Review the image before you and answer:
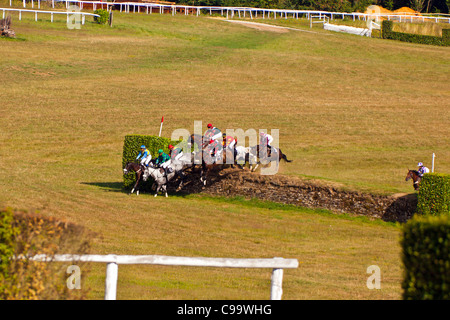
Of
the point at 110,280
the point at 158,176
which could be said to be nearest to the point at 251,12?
the point at 158,176

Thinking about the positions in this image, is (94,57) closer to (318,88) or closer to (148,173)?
(318,88)

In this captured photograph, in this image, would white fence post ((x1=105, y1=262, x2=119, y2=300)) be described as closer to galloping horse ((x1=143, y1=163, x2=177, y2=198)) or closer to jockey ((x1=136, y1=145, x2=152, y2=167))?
galloping horse ((x1=143, y1=163, x2=177, y2=198))

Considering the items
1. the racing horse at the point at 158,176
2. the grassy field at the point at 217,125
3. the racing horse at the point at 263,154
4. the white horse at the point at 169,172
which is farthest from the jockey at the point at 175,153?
the racing horse at the point at 263,154

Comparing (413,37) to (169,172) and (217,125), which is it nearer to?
(217,125)

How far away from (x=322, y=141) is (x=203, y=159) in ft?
33.6

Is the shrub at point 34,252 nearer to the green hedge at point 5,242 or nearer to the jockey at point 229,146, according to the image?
the green hedge at point 5,242

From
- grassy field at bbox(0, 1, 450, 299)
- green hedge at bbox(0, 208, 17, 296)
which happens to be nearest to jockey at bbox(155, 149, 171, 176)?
grassy field at bbox(0, 1, 450, 299)

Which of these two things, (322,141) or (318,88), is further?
(318,88)

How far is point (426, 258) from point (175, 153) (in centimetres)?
1587

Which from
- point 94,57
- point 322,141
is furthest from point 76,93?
point 322,141

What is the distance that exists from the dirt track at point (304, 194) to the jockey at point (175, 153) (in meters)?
0.99

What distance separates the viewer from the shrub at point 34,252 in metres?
5.73

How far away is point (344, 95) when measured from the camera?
121 ft

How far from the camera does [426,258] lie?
534cm
